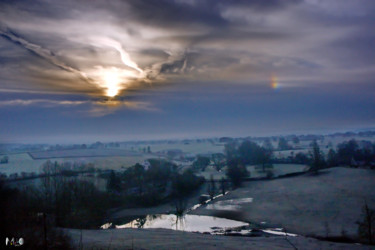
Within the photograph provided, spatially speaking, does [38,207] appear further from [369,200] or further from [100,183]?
[369,200]

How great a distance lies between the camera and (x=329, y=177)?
4375cm

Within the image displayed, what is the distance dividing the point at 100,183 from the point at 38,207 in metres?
12.3

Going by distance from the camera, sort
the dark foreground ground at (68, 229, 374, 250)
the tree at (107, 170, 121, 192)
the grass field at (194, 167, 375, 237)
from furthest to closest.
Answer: the tree at (107, 170, 121, 192) → the grass field at (194, 167, 375, 237) → the dark foreground ground at (68, 229, 374, 250)

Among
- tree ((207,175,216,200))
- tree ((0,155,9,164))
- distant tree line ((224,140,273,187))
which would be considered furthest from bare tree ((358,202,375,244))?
tree ((0,155,9,164))

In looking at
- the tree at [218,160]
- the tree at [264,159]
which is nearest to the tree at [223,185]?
the tree at [218,160]

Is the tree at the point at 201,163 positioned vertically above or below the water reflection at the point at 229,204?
above

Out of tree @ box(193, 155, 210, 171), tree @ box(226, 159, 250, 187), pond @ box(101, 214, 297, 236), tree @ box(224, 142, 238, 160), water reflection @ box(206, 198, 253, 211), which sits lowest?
pond @ box(101, 214, 297, 236)

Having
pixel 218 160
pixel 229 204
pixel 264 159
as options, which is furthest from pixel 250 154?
pixel 229 204

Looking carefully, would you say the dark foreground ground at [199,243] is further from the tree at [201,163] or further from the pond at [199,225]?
the tree at [201,163]

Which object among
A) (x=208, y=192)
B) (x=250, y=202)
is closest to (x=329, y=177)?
(x=250, y=202)

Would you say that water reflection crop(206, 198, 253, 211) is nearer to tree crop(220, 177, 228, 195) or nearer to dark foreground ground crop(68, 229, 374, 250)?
tree crop(220, 177, 228, 195)

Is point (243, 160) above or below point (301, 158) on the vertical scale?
below

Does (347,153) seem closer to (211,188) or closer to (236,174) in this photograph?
(236,174)

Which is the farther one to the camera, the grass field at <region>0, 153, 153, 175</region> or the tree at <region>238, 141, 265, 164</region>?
the tree at <region>238, 141, 265, 164</region>
